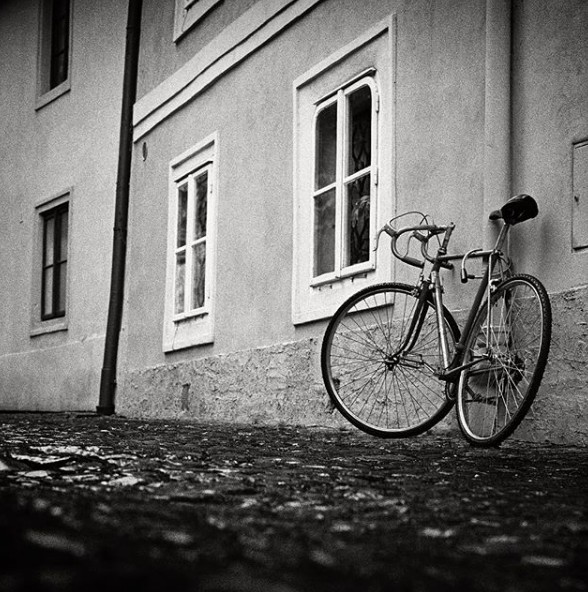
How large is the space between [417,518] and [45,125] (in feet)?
37.4

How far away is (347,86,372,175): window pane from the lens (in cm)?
779

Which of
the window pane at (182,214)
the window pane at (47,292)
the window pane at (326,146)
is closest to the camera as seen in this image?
the window pane at (326,146)

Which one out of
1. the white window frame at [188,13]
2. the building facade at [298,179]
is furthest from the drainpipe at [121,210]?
the white window frame at [188,13]

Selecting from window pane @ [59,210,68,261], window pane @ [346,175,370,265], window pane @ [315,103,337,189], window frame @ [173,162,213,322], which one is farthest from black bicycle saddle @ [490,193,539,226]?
window pane @ [59,210,68,261]

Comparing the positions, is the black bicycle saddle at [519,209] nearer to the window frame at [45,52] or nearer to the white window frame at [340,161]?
the white window frame at [340,161]

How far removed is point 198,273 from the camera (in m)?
10.1

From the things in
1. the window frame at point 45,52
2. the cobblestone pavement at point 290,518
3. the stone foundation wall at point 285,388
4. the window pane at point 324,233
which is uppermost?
the window frame at point 45,52

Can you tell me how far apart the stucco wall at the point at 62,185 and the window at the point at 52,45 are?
147mm

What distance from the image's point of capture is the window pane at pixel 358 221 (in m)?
7.64

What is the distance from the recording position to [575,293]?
5727mm

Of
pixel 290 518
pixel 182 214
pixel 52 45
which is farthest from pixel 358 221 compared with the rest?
pixel 52 45

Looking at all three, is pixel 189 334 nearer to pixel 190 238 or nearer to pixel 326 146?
pixel 190 238

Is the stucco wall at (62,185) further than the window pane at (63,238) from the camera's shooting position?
No

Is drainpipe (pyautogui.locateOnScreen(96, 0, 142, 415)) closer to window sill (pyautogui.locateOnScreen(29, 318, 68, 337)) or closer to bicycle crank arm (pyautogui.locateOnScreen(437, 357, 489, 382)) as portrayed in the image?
window sill (pyautogui.locateOnScreen(29, 318, 68, 337))
